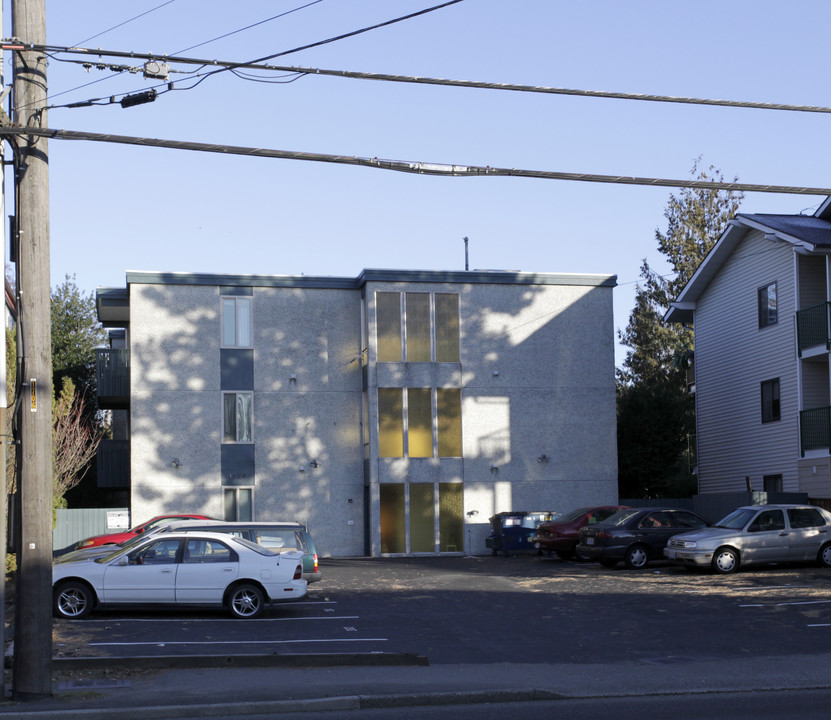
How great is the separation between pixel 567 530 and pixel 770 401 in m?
8.52

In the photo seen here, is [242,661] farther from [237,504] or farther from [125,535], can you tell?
[237,504]

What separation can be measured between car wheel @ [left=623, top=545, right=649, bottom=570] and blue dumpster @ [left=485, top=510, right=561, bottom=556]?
6311 millimetres

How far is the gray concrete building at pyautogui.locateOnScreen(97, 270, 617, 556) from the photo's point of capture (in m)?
34.2

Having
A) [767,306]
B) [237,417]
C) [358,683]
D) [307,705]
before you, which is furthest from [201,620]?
[767,306]

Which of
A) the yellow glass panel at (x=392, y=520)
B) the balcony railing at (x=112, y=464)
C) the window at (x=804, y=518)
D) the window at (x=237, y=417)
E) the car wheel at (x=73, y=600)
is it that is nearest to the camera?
the car wheel at (x=73, y=600)

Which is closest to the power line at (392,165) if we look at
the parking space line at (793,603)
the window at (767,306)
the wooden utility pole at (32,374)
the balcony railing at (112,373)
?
the wooden utility pole at (32,374)

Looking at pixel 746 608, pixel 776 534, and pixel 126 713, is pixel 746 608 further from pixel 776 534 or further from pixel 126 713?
pixel 126 713

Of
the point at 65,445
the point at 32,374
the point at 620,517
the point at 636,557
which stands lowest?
the point at 636,557

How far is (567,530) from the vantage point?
29.8 m

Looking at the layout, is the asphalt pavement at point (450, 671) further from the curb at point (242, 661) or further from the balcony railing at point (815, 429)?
the balcony railing at point (815, 429)

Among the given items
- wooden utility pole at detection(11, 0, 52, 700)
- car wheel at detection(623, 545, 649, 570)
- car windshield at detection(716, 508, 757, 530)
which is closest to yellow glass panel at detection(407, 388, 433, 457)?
car wheel at detection(623, 545, 649, 570)

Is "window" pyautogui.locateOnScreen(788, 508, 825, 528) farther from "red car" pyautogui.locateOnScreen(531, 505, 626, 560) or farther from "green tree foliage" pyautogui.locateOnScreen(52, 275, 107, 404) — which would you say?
"green tree foliage" pyautogui.locateOnScreen(52, 275, 107, 404)

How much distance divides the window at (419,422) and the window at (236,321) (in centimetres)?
472

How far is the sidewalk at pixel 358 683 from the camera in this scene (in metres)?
10.9
